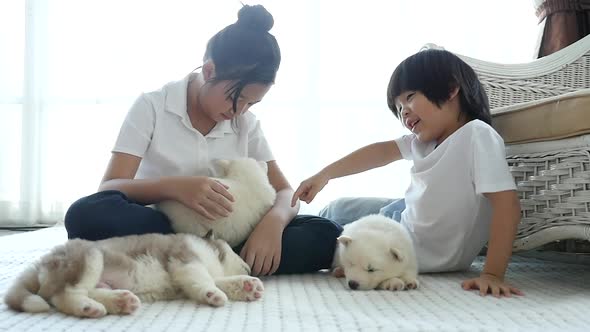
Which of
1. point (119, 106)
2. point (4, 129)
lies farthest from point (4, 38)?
point (119, 106)

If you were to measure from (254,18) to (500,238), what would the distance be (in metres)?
0.73

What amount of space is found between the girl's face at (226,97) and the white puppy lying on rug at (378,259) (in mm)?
375

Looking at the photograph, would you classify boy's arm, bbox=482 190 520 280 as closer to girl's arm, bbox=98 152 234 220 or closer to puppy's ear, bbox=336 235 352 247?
puppy's ear, bbox=336 235 352 247

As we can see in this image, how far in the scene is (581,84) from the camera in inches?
74.2

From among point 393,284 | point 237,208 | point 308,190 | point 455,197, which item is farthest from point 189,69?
point 393,284

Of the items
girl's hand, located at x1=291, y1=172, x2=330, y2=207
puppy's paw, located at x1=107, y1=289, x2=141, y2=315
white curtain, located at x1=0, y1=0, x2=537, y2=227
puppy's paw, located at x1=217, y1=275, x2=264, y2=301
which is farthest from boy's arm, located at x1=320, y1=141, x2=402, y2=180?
white curtain, located at x1=0, y1=0, x2=537, y2=227

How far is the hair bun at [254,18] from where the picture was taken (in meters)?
1.37

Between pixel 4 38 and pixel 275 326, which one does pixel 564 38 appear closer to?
pixel 275 326

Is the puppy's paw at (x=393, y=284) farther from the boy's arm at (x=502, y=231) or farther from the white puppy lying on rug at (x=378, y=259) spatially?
the boy's arm at (x=502, y=231)

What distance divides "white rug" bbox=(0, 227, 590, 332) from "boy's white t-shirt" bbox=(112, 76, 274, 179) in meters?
0.37

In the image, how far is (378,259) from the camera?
3.92 ft

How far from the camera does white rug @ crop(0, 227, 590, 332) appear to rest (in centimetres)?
78

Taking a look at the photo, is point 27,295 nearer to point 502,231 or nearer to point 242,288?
point 242,288

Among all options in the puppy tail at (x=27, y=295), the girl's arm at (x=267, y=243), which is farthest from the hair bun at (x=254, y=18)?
the puppy tail at (x=27, y=295)
